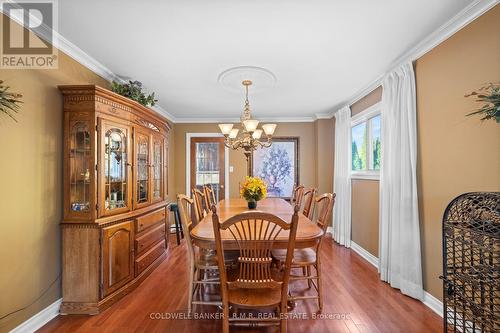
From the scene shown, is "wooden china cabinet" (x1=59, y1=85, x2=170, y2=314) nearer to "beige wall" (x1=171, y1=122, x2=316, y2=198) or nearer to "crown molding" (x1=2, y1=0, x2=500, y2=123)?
"crown molding" (x1=2, y1=0, x2=500, y2=123)

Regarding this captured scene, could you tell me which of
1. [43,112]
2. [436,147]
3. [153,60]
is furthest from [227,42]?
[436,147]

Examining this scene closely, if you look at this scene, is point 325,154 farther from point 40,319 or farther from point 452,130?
point 40,319

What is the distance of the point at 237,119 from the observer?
533cm

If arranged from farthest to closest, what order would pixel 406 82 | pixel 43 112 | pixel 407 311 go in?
1. pixel 406 82
2. pixel 407 311
3. pixel 43 112

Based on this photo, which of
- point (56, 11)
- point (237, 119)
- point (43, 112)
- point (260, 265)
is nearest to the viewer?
point (260, 265)

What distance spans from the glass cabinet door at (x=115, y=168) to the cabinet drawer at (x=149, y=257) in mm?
693

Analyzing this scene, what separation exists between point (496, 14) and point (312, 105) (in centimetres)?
280

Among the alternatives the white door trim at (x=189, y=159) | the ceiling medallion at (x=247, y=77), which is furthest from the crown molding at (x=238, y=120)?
the ceiling medallion at (x=247, y=77)

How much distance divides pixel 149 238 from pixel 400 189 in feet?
9.94

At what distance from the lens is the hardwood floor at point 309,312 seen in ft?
6.69

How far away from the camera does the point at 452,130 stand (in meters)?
2.08

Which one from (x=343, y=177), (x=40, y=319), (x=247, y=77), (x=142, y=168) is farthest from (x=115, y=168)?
(x=343, y=177)

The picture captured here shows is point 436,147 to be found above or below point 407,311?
above

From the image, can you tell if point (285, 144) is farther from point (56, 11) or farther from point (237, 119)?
point (56, 11)
